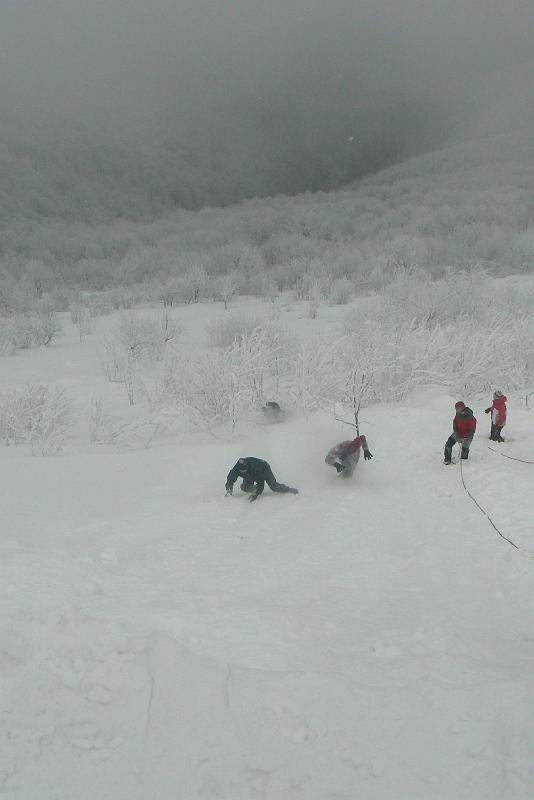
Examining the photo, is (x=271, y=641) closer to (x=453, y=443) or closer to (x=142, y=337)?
(x=453, y=443)

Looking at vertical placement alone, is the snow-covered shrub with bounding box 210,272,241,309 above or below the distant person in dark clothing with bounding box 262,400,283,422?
above

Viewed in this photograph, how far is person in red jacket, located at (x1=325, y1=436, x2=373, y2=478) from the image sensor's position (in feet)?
18.9

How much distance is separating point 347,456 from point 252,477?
3.98ft

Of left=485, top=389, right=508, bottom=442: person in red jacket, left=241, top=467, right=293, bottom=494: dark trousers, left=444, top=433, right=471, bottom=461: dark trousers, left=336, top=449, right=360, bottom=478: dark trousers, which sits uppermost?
left=485, top=389, right=508, bottom=442: person in red jacket

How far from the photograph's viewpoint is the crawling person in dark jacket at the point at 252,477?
5.35 meters

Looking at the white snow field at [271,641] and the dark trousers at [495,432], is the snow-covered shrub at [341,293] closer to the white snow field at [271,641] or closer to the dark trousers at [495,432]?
the dark trousers at [495,432]

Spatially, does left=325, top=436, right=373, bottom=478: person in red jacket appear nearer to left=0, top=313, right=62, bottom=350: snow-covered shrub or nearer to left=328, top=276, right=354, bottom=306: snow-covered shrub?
left=0, top=313, right=62, bottom=350: snow-covered shrub

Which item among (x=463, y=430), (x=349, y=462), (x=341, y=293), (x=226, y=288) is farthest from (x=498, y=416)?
(x=226, y=288)

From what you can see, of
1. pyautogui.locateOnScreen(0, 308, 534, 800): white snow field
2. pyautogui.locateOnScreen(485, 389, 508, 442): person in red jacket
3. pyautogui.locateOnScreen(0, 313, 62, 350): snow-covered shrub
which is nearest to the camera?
pyautogui.locateOnScreen(0, 308, 534, 800): white snow field

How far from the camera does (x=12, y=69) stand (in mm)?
55406

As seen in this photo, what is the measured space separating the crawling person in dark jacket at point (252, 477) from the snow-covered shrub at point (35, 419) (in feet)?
11.5

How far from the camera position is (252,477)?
213 inches

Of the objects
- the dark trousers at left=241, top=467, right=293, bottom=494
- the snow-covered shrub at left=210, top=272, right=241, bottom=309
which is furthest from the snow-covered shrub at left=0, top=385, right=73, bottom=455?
the snow-covered shrub at left=210, top=272, right=241, bottom=309

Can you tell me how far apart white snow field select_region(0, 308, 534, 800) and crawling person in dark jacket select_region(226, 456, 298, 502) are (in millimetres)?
128
